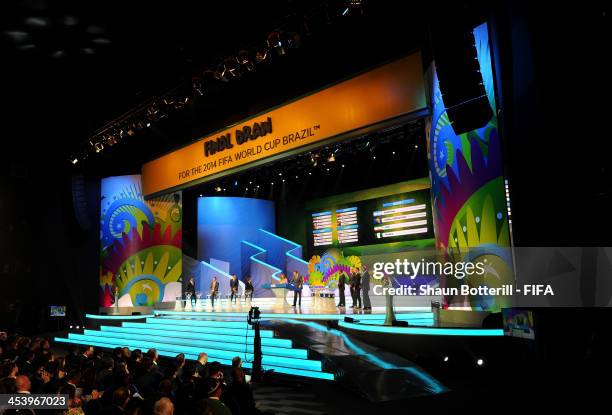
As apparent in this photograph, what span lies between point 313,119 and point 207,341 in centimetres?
509

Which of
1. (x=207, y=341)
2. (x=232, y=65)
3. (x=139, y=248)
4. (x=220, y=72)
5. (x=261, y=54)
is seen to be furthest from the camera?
(x=139, y=248)

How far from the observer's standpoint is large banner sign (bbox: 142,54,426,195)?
866 cm

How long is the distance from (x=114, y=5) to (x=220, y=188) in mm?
12690

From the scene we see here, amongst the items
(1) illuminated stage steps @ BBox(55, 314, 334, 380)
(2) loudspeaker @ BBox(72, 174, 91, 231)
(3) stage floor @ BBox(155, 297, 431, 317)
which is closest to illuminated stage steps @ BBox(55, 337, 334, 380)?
(1) illuminated stage steps @ BBox(55, 314, 334, 380)

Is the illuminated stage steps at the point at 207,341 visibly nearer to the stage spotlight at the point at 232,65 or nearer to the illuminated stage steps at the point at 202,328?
the illuminated stage steps at the point at 202,328

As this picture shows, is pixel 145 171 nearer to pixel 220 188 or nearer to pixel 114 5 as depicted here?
pixel 220 188

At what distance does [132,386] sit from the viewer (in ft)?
14.7

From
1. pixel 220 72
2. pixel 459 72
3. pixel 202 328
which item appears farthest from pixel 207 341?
pixel 459 72

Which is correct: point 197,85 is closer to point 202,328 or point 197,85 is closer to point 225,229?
point 202,328

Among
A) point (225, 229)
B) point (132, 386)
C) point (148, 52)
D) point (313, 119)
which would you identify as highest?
point (148, 52)

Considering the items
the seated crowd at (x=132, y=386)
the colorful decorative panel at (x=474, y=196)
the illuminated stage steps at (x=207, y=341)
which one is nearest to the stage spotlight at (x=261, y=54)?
the colorful decorative panel at (x=474, y=196)

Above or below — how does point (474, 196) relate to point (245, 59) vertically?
below

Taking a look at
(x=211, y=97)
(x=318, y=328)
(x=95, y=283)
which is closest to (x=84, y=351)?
(x=318, y=328)

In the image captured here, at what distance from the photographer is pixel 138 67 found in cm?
847
